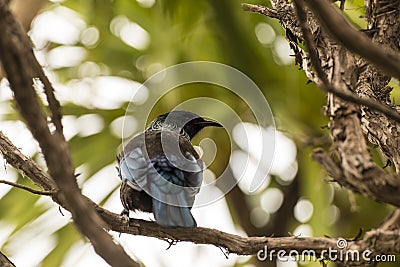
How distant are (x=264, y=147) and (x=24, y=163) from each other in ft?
→ 1.89

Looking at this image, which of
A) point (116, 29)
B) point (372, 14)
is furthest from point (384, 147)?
point (116, 29)

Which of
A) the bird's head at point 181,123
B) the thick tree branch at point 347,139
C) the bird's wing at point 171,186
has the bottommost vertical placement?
the thick tree branch at point 347,139

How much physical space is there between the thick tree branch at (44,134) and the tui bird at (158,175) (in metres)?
0.62

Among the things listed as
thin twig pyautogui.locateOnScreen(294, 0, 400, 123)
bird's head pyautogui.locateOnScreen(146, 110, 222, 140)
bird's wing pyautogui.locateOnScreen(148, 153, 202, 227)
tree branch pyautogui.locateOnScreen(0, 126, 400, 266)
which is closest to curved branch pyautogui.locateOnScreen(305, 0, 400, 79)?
thin twig pyautogui.locateOnScreen(294, 0, 400, 123)

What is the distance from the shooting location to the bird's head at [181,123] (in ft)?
5.84

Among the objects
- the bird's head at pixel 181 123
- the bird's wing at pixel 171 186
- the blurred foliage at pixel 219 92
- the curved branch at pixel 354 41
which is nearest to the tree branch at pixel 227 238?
the bird's wing at pixel 171 186

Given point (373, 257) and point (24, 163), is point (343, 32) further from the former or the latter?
point (24, 163)

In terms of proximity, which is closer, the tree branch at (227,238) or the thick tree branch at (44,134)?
the thick tree branch at (44,134)

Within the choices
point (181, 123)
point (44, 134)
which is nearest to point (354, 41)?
point (44, 134)

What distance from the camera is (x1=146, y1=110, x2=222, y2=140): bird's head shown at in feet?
5.84

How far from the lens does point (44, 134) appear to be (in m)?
0.61

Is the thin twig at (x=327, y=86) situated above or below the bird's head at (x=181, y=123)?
below

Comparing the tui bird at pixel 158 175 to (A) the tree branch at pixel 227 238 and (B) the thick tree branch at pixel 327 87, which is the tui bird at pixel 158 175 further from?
(B) the thick tree branch at pixel 327 87

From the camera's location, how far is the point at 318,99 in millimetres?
2490
